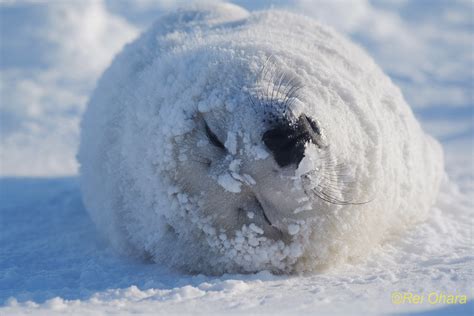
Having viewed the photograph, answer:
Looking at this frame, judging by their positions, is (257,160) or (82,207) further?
(82,207)

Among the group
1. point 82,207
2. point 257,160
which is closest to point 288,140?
point 257,160

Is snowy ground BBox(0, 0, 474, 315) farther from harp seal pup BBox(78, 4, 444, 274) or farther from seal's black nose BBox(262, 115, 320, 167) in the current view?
seal's black nose BBox(262, 115, 320, 167)

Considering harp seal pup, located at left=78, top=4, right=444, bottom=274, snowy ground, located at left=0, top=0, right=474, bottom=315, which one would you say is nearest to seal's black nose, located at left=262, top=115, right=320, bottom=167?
harp seal pup, located at left=78, top=4, right=444, bottom=274

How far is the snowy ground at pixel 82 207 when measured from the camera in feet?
7.80

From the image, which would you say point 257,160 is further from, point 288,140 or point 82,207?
point 82,207

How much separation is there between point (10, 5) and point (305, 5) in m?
3.60

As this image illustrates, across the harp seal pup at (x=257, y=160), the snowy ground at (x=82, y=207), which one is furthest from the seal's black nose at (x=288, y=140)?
the snowy ground at (x=82, y=207)

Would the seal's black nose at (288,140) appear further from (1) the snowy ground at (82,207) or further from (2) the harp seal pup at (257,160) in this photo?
(1) the snowy ground at (82,207)

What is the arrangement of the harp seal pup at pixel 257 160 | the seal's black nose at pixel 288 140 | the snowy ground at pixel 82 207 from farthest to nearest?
the harp seal pup at pixel 257 160, the seal's black nose at pixel 288 140, the snowy ground at pixel 82 207

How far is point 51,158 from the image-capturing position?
5570 millimetres

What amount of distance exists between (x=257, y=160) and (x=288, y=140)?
17cm

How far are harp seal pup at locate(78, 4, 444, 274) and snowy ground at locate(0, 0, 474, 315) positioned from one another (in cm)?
14

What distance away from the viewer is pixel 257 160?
2611 mm

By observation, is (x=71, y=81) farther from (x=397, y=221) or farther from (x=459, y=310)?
(x=459, y=310)
